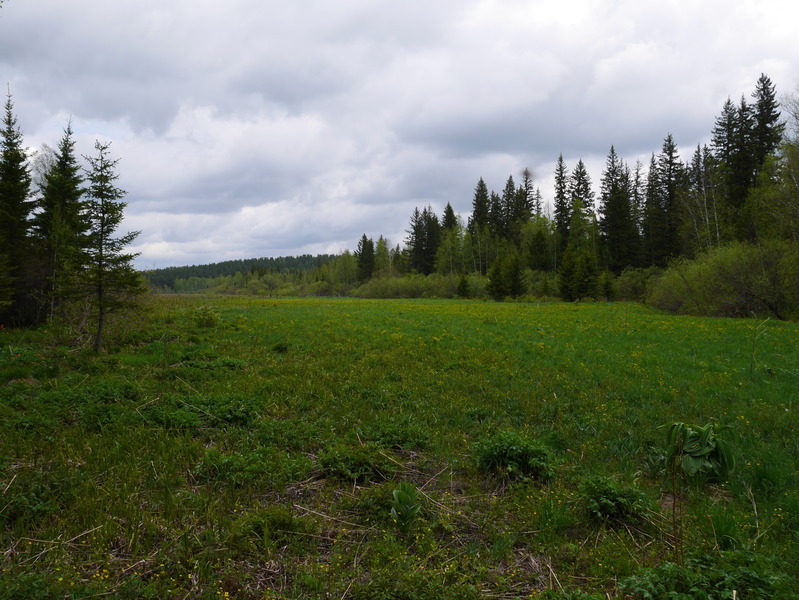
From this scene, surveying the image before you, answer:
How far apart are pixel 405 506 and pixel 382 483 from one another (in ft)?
2.78

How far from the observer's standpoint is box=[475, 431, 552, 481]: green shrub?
5.26 meters

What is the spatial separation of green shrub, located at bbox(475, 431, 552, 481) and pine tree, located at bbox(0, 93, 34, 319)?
19.9 m

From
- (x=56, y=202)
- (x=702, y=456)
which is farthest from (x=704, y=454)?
(x=56, y=202)

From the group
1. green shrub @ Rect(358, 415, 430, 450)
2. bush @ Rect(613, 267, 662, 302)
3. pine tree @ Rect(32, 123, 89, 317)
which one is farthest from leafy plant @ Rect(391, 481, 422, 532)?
bush @ Rect(613, 267, 662, 302)

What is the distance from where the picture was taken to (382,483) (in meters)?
5.02

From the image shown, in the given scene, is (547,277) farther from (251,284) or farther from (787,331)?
(251,284)

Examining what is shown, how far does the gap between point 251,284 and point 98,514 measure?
117 m

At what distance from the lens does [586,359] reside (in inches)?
480

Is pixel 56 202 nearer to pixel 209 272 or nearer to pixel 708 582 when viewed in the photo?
pixel 708 582

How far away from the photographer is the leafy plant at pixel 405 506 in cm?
412

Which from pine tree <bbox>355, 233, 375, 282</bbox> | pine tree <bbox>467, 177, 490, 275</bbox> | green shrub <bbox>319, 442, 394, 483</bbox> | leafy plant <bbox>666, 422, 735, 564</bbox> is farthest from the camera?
pine tree <bbox>355, 233, 375, 282</bbox>

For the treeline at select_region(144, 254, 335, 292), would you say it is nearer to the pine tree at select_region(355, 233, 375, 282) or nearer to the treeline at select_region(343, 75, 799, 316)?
the pine tree at select_region(355, 233, 375, 282)

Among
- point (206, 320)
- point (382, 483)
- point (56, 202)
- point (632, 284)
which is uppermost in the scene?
point (56, 202)

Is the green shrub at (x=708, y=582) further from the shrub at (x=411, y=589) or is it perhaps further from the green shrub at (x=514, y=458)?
the green shrub at (x=514, y=458)
